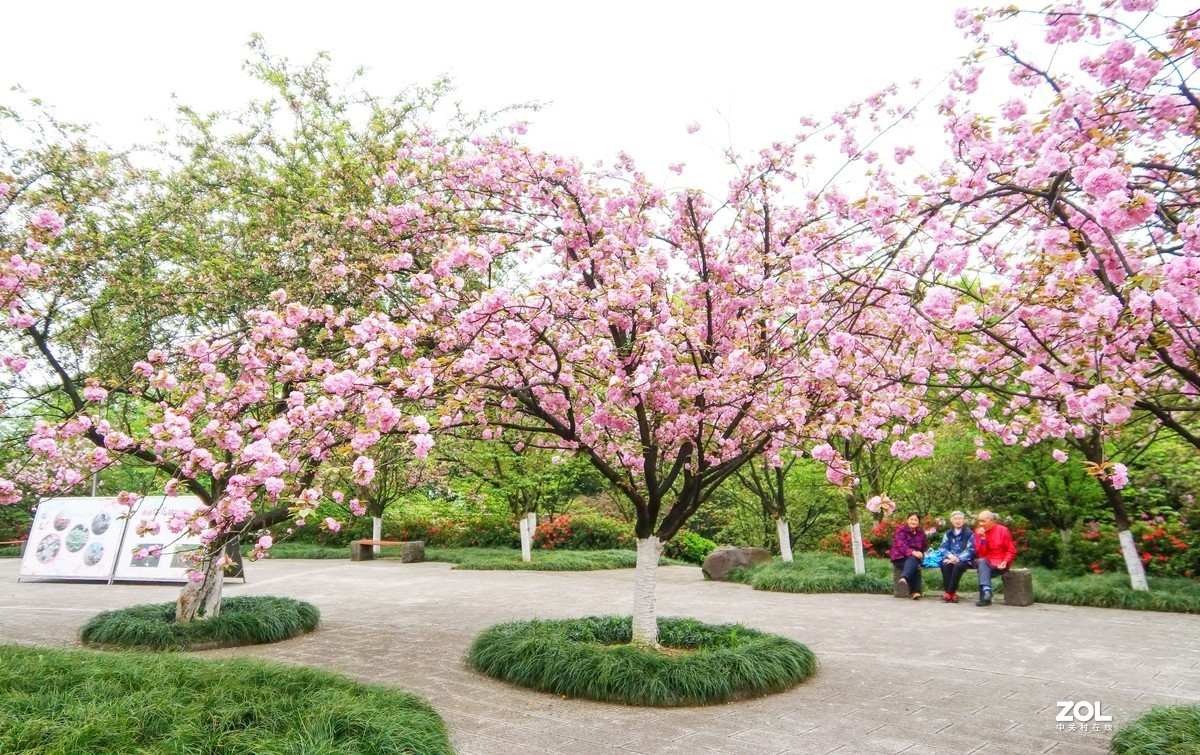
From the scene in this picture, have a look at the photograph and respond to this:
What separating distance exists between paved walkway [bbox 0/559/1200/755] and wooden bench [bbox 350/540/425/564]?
17.5ft

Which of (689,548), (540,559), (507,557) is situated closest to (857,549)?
(689,548)

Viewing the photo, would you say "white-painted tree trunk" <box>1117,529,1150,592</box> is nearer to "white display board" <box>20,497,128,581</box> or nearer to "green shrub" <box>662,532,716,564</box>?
"green shrub" <box>662,532,716,564</box>

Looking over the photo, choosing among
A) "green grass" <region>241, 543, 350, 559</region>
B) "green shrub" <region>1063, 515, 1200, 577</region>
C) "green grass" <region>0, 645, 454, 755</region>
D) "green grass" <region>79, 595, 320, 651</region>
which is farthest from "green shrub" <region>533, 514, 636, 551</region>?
"green grass" <region>0, 645, 454, 755</region>

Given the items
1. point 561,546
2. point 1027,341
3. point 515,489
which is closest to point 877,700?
point 1027,341

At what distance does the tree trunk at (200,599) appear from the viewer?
7.36 m

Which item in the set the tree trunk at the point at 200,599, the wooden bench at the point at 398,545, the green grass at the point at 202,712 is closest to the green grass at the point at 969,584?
the tree trunk at the point at 200,599

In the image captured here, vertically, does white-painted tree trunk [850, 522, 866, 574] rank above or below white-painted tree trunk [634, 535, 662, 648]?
above

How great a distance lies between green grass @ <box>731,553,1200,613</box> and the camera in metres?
9.02

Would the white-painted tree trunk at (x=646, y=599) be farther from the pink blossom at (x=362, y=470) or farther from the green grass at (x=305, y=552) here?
the green grass at (x=305, y=552)

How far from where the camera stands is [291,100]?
8656 millimetres

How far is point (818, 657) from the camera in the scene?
653cm

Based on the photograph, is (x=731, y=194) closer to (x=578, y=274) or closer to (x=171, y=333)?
(x=578, y=274)

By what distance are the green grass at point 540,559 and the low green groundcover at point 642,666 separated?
8.82 metres

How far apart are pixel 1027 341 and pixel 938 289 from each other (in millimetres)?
1193
